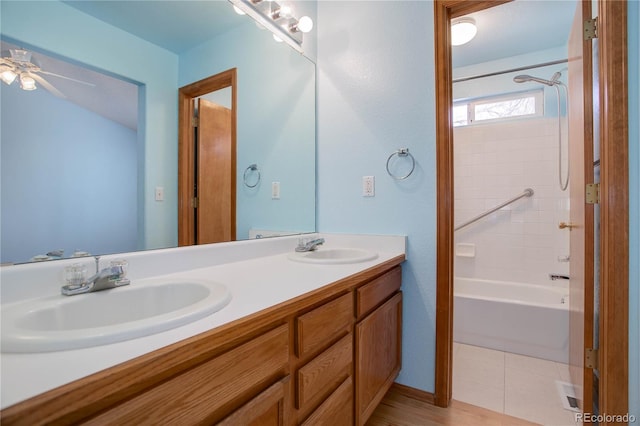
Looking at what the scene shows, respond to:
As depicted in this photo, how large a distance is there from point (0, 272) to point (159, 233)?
420 mm

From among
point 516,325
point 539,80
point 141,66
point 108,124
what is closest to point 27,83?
point 108,124

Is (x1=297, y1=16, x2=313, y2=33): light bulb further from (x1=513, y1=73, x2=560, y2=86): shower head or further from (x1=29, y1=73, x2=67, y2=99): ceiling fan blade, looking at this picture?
(x1=513, y1=73, x2=560, y2=86): shower head

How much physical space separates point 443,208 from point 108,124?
1467 millimetres

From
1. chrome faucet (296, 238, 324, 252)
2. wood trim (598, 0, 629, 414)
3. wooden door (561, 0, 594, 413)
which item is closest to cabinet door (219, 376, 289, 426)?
chrome faucet (296, 238, 324, 252)

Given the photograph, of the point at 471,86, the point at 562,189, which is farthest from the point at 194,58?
the point at 562,189

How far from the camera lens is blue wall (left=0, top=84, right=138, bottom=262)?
758 mm

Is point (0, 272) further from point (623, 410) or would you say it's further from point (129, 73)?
point (623, 410)

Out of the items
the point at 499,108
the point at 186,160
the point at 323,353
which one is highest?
the point at 499,108

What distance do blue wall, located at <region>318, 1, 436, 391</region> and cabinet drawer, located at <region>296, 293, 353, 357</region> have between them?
674mm

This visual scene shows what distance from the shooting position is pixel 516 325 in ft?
6.70

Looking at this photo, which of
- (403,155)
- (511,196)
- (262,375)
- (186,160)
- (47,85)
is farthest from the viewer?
(511,196)

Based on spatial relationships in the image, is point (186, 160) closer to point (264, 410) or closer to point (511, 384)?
point (264, 410)

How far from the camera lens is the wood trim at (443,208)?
1513mm

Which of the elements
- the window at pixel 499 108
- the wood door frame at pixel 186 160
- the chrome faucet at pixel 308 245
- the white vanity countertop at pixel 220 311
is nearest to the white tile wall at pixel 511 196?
the window at pixel 499 108
